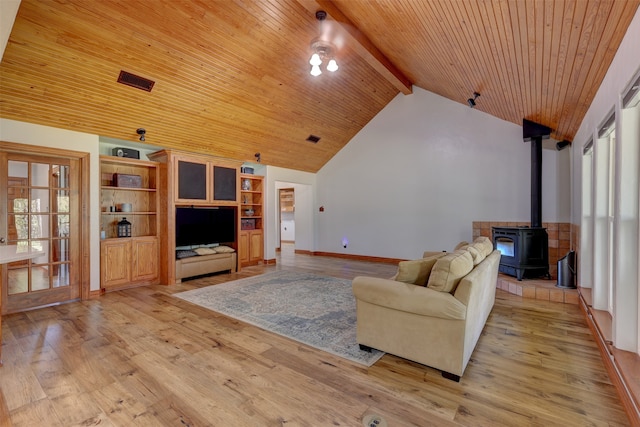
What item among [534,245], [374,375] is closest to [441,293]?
[374,375]

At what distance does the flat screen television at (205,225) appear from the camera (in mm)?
5297

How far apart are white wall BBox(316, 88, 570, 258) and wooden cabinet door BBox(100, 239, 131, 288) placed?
4750mm

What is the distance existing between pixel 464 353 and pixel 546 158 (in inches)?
187

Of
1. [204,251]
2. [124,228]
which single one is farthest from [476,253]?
[124,228]

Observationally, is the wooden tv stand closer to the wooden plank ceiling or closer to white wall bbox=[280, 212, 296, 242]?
the wooden plank ceiling

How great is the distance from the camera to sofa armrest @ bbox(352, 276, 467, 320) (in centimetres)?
202

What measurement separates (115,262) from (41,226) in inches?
41.1

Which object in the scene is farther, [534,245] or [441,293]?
[534,245]

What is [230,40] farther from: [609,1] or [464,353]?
[464,353]

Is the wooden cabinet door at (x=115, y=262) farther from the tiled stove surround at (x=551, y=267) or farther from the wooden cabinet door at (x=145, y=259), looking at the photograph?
the tiled stove surround at (x=551, y=267)

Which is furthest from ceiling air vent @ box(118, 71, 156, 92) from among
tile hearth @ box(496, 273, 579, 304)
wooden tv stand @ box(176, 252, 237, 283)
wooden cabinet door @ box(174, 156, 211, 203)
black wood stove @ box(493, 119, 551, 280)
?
tile hearth @ box(496, 273, 579, 304)

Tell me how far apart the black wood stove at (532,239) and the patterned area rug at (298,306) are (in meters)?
2.68

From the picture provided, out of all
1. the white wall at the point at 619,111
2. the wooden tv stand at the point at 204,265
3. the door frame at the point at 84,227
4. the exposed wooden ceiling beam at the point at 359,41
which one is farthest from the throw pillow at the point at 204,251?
the white wall at the point at 619,111

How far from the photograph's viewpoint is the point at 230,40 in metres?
3.56
